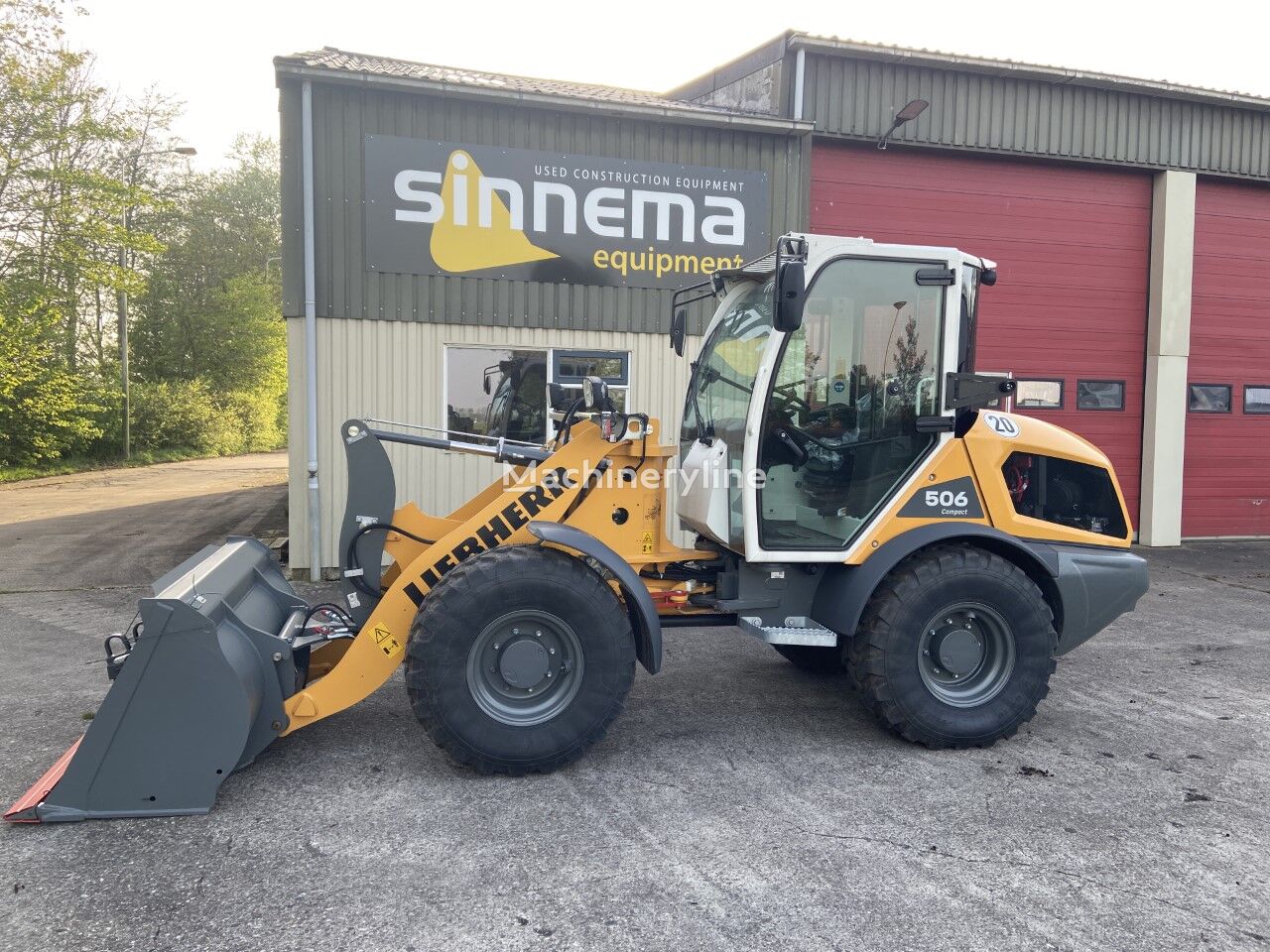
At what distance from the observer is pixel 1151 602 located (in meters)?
8.48

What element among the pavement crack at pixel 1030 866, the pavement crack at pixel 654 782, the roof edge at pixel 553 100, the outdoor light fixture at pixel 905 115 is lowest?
the pavement crack at pixel 654 782

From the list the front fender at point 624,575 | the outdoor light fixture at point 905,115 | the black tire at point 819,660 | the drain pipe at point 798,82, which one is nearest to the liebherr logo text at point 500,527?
the front fender at point 624,575

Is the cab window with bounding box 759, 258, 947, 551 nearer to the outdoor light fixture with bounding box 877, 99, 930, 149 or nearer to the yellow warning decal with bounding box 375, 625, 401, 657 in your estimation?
the yellow warning decal with bounding box 375, 625, 401, 657

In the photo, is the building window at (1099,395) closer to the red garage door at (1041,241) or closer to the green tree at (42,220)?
the red garage door at (1041,241)

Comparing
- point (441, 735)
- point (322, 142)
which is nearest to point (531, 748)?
point (441, 735)

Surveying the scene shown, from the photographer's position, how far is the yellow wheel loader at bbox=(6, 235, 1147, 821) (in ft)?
13.6

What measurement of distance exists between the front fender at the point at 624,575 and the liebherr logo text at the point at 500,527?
0.17 metres

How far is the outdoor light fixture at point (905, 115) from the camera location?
10.0m

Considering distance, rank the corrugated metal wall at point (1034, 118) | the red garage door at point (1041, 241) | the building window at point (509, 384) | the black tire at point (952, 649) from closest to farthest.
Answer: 1. the black tire at point (952, 649)
2. the building window at point (509, 384)
3. the corrugated metal wall at point (1034, 118)
4. the red garage door at point (1041, 241)

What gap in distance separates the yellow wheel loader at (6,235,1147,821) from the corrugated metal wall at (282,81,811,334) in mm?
4266

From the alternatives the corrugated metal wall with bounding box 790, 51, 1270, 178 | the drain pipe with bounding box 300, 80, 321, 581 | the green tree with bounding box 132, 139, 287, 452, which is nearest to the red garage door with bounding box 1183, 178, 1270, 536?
the corrugated metal wall with bounding box 790, 51, 1270, 178

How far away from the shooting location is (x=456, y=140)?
29.5ft

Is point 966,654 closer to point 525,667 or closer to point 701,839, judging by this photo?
point 701,839

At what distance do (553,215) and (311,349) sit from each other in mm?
2745
